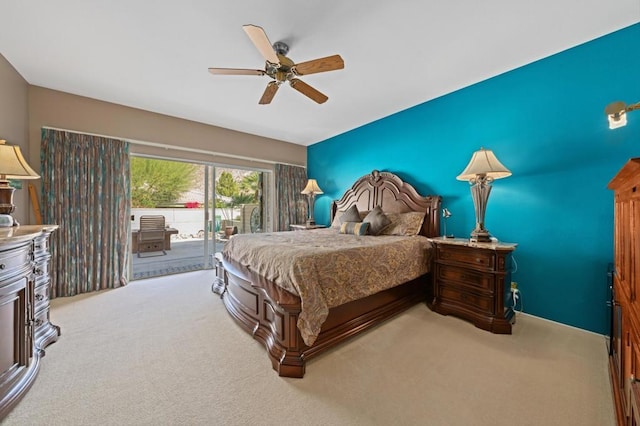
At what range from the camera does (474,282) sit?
252cm

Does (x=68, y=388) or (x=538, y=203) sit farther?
(x=538, y=203)

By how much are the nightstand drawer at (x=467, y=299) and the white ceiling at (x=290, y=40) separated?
97.8 inches

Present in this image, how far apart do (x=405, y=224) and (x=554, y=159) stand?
5.60 ft

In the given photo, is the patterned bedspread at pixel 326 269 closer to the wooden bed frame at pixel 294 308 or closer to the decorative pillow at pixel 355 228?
the wooden bed frame at pixel 294 308

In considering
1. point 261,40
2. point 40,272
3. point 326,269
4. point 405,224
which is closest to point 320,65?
point 261,40

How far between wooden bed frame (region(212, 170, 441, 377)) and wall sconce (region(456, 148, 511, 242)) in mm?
743

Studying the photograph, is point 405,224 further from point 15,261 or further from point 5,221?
point 5,221

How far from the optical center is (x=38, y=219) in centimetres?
306

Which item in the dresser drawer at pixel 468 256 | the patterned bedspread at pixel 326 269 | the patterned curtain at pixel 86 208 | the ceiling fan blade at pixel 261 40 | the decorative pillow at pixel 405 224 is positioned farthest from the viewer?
the decorative pillow at pixel 405 224

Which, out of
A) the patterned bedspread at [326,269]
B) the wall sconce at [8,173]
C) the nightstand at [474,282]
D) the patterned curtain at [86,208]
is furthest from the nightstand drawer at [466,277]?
the patterned curtain at [86,208]

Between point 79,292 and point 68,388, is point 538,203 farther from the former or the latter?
point 79,292

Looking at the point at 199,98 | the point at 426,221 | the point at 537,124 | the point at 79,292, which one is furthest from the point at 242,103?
the point at 537,124

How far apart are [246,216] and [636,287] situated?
5.31m

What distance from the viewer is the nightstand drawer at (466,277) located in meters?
2.41
